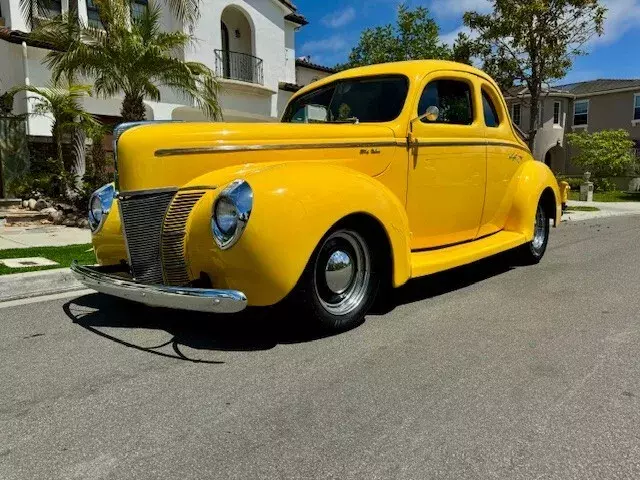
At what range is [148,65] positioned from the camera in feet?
35.1

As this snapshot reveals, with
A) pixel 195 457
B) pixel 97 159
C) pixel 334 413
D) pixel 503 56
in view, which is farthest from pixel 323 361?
pixel 503 56

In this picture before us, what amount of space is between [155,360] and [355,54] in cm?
1811

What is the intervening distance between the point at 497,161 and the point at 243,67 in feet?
46.2

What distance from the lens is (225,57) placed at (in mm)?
17844

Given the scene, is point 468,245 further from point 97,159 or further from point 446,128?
point 97,159

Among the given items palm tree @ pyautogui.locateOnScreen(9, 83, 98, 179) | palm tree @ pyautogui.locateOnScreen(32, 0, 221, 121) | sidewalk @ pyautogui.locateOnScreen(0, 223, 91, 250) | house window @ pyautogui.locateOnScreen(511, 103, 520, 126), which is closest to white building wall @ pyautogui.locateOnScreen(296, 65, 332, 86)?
palm tree @ pyautogui.locateOnScreen(9, 83, 98, 179)

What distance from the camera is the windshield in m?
4.84

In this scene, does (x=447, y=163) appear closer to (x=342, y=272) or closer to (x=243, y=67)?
(x=342, y=272)

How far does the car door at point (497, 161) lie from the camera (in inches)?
222

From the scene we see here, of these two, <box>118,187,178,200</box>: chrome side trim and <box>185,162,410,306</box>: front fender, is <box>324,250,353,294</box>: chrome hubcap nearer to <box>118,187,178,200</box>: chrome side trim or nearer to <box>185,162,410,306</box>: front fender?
<box>185,162,410,306</box>: front fender

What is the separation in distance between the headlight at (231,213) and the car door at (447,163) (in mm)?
1811

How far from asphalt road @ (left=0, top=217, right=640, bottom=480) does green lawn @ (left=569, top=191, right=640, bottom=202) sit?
18.3 m

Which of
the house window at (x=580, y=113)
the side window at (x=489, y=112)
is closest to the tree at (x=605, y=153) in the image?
the house window at (x=580, y=113)

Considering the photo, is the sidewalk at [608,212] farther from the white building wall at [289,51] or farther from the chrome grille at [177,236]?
the chrome grille at [177,236]
